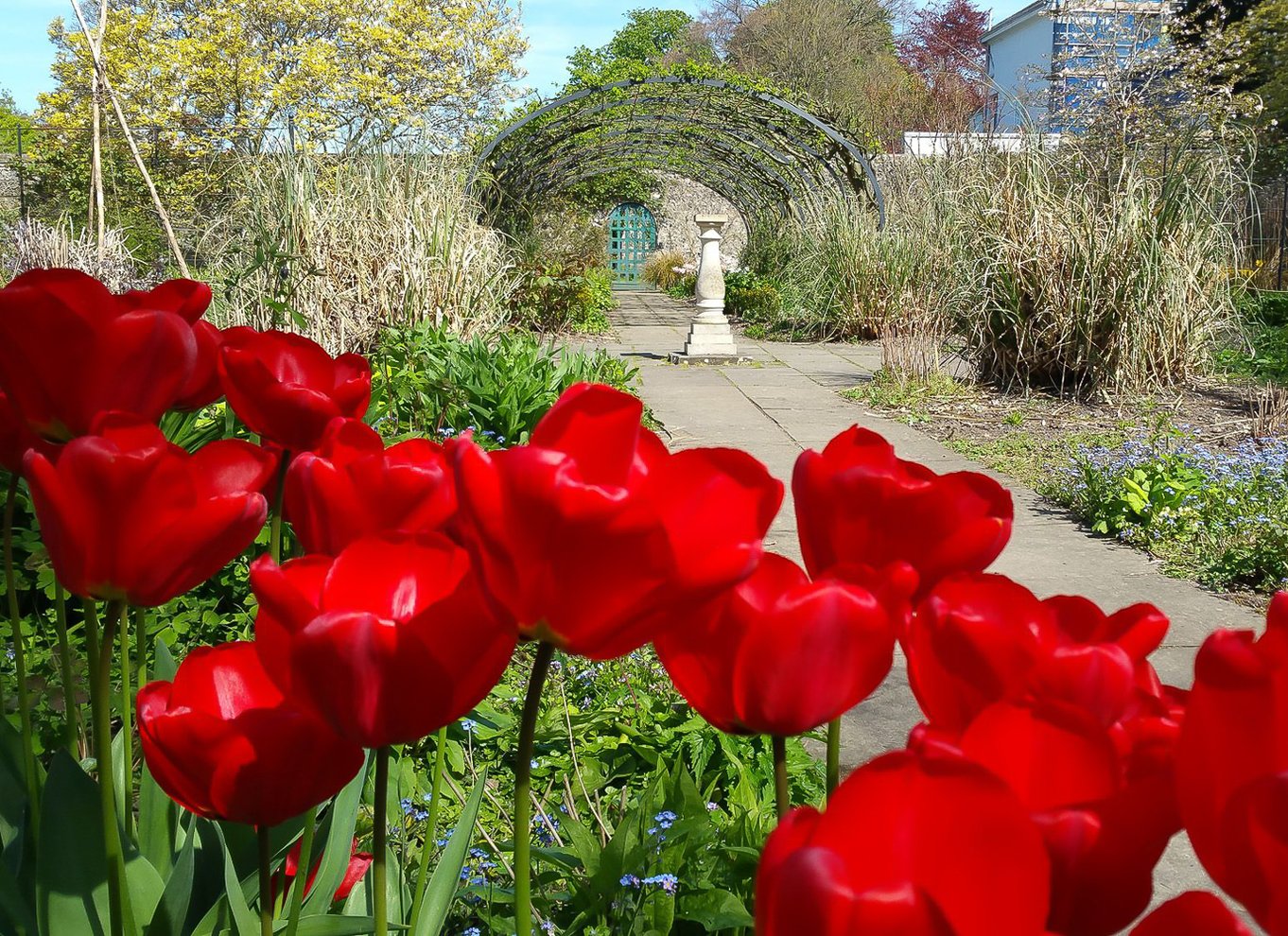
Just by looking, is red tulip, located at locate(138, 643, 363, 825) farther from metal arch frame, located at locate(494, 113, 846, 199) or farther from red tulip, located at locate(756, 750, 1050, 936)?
metal arch frame, located at locate(494, 113, 846, 199)

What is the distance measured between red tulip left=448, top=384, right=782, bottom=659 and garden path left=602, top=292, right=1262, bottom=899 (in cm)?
202

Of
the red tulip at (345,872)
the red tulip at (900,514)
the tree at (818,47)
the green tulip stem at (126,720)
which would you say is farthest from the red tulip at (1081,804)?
the tree at (818,47)

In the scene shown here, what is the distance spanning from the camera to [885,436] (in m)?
7.55

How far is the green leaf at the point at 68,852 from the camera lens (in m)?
0.77

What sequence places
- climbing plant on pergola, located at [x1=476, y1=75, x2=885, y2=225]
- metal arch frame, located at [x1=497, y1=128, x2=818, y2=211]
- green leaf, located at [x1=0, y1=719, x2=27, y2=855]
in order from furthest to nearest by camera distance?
metal arch frame, located at [x1=497, y1=128, x2=818, y2=211] < climbing plant on pergola, located at [x1=476, y1=75, x2=885, y2=225] < green leaf, located at [x1=0, y1=719, x2=27, y2=855]

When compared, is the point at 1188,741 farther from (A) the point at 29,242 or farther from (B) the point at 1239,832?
(A) the point at 29,242

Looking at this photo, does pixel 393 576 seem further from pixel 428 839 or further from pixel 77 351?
pixel 428 839

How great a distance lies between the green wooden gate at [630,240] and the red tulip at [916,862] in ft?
114

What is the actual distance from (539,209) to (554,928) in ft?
63.7

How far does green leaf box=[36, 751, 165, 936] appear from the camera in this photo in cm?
77

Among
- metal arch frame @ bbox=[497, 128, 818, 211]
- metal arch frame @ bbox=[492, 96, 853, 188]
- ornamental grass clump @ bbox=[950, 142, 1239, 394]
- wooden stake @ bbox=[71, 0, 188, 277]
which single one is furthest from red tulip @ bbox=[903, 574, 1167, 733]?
metal arch frame @ bbox=[497, 128, 818, 211]

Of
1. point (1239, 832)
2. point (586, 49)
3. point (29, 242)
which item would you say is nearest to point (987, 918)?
point (1239, 832)

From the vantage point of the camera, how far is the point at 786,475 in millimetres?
5895

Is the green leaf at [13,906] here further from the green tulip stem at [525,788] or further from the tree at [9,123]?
the tree at [9,123]
